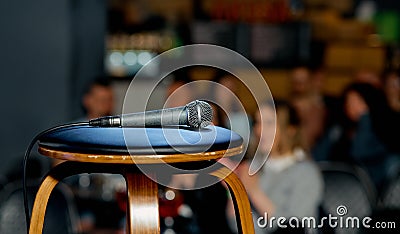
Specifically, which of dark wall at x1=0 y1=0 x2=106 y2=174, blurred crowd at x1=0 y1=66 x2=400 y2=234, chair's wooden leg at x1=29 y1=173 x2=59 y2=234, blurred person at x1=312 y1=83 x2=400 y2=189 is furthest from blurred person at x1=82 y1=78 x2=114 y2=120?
chair's wooden leg at x1=29 y1=173 x2=59 y2=234

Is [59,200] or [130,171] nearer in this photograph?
[130,171]

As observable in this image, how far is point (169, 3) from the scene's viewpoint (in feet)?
24.4

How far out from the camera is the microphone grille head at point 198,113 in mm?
1181

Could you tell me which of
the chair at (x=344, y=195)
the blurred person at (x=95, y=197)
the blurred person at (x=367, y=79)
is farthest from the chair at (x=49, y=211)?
the blurred person at (x=367, y=79)

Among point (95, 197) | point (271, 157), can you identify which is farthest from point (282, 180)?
point (95, 197)

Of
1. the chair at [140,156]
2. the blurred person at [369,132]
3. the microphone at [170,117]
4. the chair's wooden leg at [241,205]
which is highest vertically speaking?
the microphone at [170,117]

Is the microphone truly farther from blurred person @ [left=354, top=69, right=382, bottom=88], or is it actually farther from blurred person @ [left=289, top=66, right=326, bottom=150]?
blurred person @ [left=289, top=66, right=326, bottom=150]

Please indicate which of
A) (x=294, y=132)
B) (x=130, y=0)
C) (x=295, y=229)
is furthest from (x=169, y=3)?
(x=295, y=229)

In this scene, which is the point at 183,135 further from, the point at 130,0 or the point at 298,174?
the point at 130,0

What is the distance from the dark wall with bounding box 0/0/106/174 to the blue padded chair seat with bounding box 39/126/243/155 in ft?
7.68

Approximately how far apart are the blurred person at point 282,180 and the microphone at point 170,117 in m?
1.15

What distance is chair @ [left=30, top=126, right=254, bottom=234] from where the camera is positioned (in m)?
1.09

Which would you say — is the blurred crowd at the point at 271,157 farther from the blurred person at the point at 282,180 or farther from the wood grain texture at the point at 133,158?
the wood grain texture at the point at 133,158

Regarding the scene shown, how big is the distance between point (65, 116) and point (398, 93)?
6.65 ft
